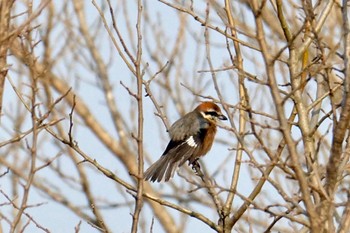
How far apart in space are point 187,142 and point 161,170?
1.67ft

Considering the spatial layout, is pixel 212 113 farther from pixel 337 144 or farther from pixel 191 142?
pixel 337 144

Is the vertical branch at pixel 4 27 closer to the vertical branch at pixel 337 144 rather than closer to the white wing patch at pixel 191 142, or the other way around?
the vertical branch at pixel 337 144

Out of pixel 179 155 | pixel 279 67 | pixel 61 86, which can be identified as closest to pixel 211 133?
pixel 179 155

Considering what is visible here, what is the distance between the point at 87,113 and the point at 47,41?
5.04ft

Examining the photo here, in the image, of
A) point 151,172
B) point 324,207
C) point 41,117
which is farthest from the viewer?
point 151,172

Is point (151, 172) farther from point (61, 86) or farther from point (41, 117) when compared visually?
point (61, 86)

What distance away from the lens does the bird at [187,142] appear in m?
5.61

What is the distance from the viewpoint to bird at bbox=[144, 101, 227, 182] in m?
5.61

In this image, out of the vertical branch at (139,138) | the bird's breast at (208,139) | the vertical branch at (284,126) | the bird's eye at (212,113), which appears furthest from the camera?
the bird's eye at (212,113)

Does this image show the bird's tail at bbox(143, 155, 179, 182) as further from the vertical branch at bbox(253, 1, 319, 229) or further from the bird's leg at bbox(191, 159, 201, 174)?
the vertical branch at bbox(253, 1, 319, 229)

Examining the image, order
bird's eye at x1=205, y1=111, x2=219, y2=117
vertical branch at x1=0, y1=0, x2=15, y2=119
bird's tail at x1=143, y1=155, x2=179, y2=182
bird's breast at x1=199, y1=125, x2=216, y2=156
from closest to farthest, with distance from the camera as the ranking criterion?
vertical branch at x1=0, y1=0, x2=15, y2=119 < bird's tail at x1=143, y1=155, x2=179, y2=182 < bird's breast at x1=199, y1=125, x2=216, y2=156 < bird's eye at x1=205, y1=111, x2=219, y2=117

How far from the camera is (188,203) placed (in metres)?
8.84

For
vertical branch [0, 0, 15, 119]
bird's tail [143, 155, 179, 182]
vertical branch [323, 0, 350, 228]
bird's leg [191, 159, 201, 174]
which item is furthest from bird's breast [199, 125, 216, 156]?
vertical branch [0, 0, 15, 119]

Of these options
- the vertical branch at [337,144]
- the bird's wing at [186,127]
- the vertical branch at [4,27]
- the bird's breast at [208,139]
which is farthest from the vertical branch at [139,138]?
the bird's breast at [208,139]
